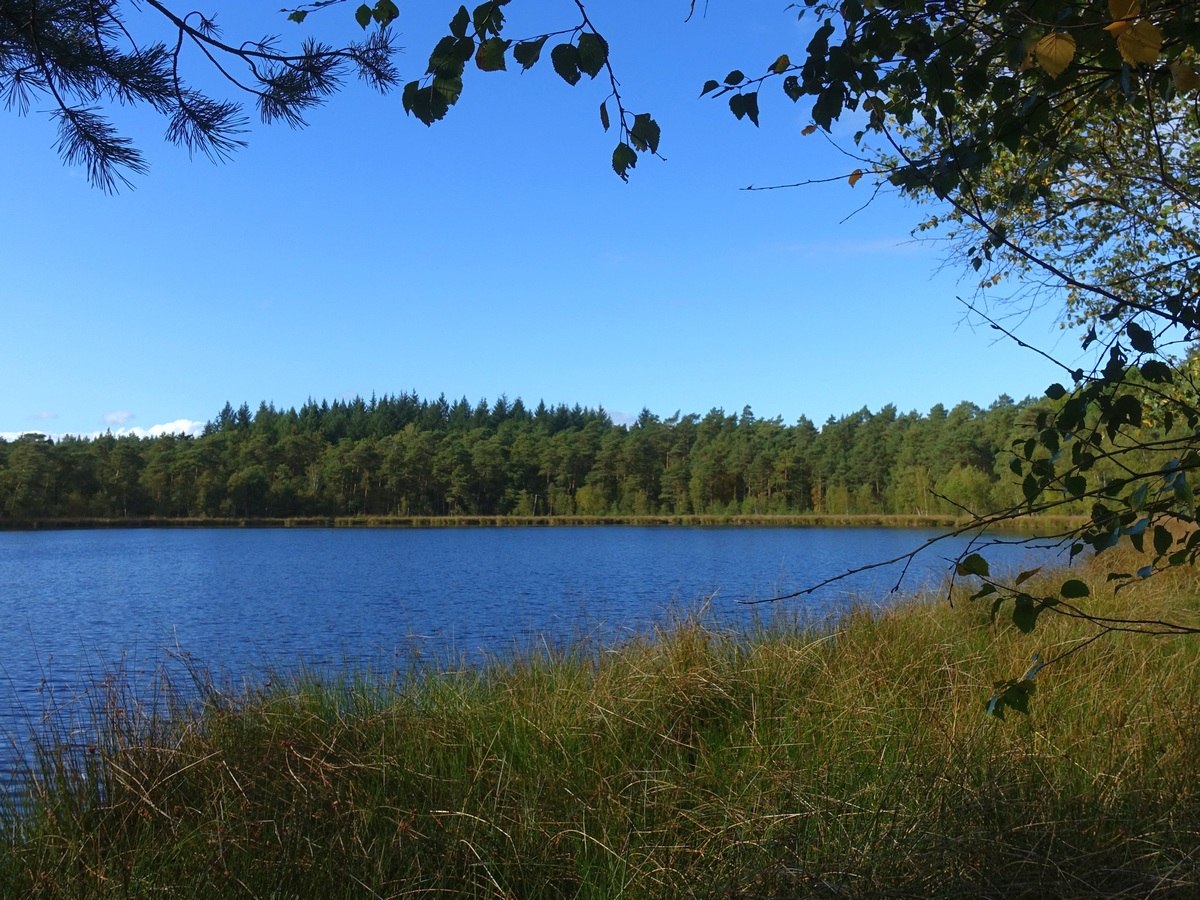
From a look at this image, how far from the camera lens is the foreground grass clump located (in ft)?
9.47

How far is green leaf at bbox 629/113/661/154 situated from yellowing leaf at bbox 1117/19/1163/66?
841 mm

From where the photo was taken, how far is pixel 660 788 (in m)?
3.84

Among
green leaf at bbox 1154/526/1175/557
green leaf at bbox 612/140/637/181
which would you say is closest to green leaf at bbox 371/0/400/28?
green leaf at bbox 612/140/637/181

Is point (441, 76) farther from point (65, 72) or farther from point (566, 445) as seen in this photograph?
point (566, 445)

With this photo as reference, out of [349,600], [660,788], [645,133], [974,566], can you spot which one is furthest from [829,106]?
[349,600]

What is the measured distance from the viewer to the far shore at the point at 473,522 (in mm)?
73562

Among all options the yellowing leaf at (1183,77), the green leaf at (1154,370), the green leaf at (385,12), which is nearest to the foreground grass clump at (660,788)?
the green leaf at (1154,370)

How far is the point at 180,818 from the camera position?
13.0 ft

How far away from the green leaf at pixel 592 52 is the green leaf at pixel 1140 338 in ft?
4.70

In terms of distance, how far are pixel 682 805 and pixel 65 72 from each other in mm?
3640

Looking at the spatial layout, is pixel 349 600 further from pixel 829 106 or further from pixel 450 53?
pixel 450 53

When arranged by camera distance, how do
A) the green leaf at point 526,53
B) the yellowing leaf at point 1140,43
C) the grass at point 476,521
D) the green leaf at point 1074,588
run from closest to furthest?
the yellowing leaf at point 1140,43, the green leaf at point 526,53, the green leaf at point 1074,588, the grass at point 476,521

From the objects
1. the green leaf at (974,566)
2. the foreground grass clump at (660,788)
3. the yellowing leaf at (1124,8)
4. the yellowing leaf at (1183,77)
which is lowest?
the foreground grass clump at (660,788)

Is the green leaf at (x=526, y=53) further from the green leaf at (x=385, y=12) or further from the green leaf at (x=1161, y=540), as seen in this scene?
the green leaf at (x=1161, y=540)
